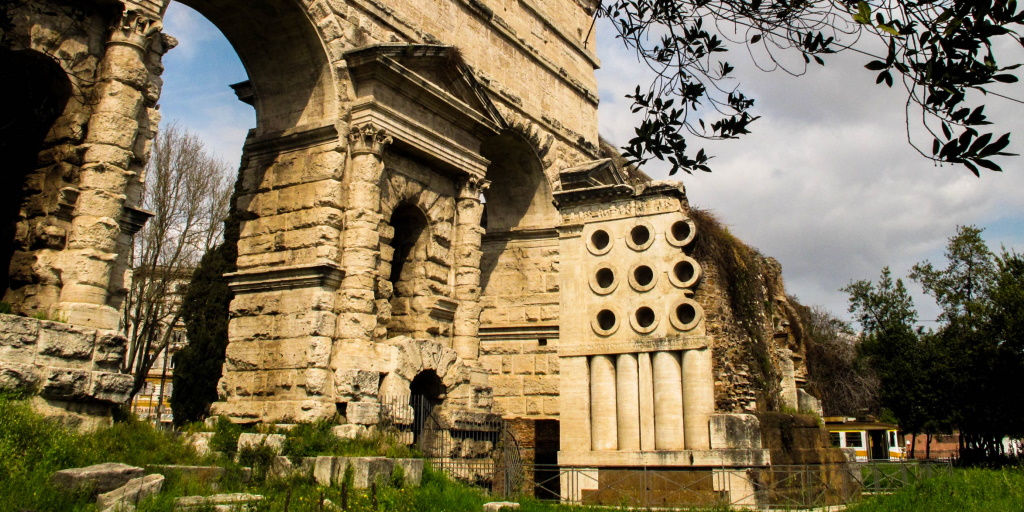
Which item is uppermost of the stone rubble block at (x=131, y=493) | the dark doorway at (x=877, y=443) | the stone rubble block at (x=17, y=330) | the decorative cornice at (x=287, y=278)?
the decorative cornice at (x=287, y=278)

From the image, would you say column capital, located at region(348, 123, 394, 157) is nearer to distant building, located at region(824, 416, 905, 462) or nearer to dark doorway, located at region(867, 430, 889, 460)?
distant building, located at region(824, 416, 905, 462)

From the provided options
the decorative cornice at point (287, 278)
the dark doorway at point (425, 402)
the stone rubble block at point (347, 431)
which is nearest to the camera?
the stone rubble block at point (347, 431)

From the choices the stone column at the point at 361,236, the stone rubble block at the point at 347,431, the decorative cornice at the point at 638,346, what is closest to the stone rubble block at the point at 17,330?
the stone rubble block at the point at 347,431

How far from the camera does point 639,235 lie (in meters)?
11.8

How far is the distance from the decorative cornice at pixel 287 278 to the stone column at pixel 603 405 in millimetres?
3969

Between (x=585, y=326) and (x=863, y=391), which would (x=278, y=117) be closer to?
(x=585, y=326)

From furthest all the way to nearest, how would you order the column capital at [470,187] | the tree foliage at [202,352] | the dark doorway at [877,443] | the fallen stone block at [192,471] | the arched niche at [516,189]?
the dark doorway at [877,443], the arched niche at [516,189], the tree foliage at [202,352], the column capital at [470,187], the fallen stone block at [192,471]

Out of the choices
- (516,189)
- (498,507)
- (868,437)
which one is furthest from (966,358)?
(498,507)

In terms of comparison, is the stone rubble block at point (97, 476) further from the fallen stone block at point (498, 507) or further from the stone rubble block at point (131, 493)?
the fallen stone block at point (498, 507)

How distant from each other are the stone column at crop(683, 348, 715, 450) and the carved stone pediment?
212 inches

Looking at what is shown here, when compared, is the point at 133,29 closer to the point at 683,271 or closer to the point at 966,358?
the point at 683,271

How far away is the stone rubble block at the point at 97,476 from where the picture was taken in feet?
20.2

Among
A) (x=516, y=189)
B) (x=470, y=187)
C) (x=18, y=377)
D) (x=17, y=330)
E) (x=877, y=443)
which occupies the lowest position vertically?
(x=877, y=443)

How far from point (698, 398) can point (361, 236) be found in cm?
523
